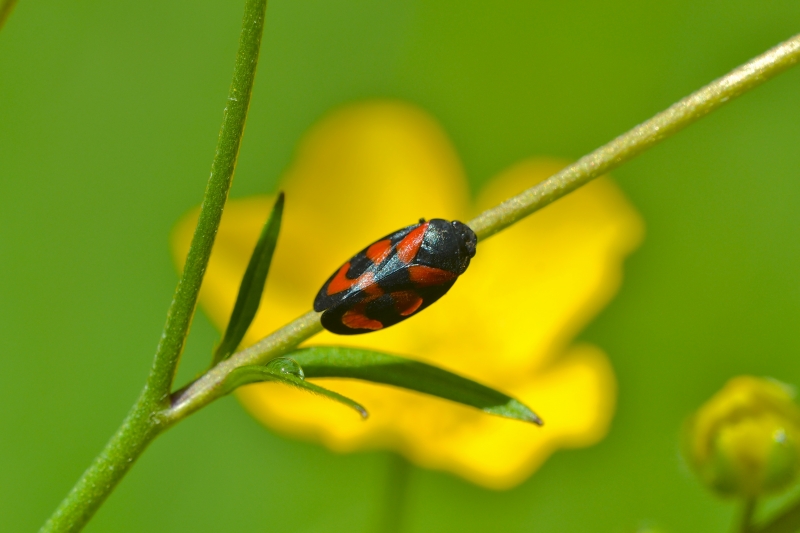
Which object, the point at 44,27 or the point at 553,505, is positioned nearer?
the point at 553,505

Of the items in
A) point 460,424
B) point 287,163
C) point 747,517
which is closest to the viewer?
point 747,517

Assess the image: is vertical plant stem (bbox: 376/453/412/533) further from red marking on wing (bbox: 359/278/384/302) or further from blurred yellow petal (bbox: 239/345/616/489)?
red marking on wing (bbox: 359/278/384/302)

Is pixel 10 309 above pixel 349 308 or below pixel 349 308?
above

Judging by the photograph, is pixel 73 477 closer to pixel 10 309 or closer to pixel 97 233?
pixel 10 309

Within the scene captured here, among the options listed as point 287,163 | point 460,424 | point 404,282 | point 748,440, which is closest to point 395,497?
point 460,424

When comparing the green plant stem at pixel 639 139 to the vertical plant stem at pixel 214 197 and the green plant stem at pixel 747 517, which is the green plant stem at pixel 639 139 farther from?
the green plant stem at pixel 747 517

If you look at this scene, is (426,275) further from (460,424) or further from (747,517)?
(460,424)

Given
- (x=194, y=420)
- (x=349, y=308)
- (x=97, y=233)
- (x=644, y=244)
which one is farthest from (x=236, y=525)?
(x=349, y=308)
